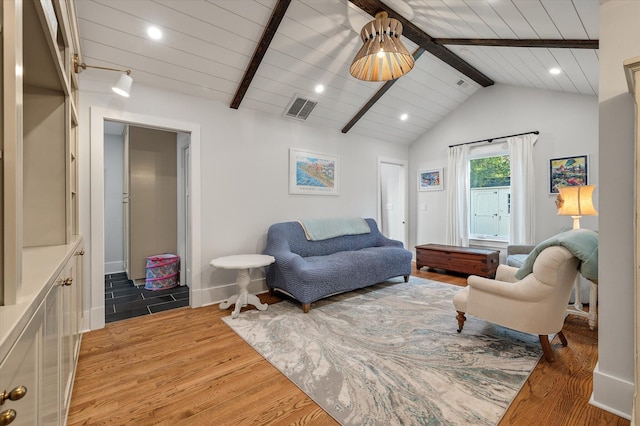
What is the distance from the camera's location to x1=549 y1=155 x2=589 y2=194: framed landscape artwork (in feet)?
12.6

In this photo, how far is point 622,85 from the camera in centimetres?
158

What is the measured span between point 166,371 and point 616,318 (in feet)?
8.96

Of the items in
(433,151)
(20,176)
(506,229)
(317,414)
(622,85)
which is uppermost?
(433,151)

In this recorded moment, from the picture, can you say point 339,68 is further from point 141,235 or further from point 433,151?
point 141,235

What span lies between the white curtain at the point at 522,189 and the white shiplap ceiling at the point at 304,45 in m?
0.81

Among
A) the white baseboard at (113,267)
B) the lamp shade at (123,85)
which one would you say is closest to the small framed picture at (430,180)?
the lamp shade at (123,85)

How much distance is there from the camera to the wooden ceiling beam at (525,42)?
259 cm

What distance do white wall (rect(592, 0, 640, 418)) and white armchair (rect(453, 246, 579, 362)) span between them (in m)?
0.31

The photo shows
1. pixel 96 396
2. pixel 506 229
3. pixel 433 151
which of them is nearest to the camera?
pixel 96 396

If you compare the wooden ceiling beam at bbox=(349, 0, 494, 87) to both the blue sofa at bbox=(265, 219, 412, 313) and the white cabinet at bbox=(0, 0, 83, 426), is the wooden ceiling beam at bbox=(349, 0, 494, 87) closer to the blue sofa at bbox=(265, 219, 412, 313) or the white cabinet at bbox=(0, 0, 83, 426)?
the white cabinet at bbox=(0, 0, 83, 426)

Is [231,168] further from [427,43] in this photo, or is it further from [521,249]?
[521,249]

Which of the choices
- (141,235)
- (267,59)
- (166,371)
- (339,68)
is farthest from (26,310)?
(141,235)

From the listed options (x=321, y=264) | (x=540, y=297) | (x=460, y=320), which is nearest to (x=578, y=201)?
(x=540, y=297)

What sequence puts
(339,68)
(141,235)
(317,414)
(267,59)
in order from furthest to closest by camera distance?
(141,235)
(339,68)
(267,59)
(317,414)
